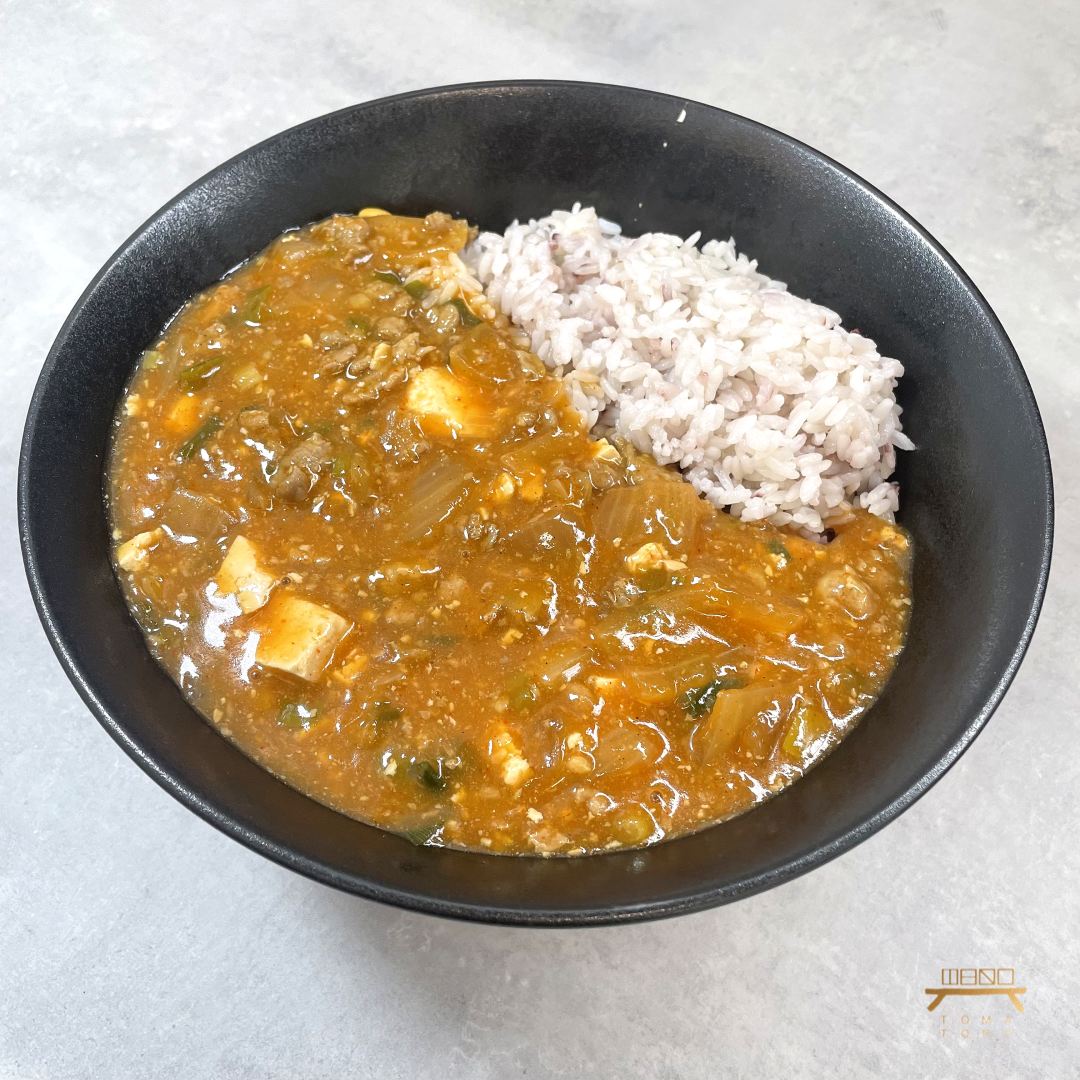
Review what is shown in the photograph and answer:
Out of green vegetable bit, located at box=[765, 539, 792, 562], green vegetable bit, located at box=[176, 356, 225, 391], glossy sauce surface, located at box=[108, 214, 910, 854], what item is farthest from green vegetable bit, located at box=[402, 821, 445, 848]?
green vegetable bit, located at box=[176, 356, 225, 391]

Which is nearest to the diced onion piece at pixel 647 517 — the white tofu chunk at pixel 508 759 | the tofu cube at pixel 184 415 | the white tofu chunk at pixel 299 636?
the white tofu chunk at pixel 508 759

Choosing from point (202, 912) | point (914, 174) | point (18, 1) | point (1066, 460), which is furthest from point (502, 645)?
point (18, 1)

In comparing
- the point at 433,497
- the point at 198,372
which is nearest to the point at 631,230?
the point at 433,497

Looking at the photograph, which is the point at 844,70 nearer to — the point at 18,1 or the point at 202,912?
the point at 18,1

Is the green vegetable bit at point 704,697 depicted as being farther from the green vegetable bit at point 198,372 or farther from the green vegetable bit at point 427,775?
the green vegetable bit at point 198,372

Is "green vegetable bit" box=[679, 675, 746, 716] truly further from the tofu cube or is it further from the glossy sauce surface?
the tofu cube

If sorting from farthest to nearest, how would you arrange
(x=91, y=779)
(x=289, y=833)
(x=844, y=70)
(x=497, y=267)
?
(x=844, y=70) → (x=497, y=267) → (x=91, y=779) → (x=289, y=833)

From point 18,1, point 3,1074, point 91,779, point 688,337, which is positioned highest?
point 688,337
